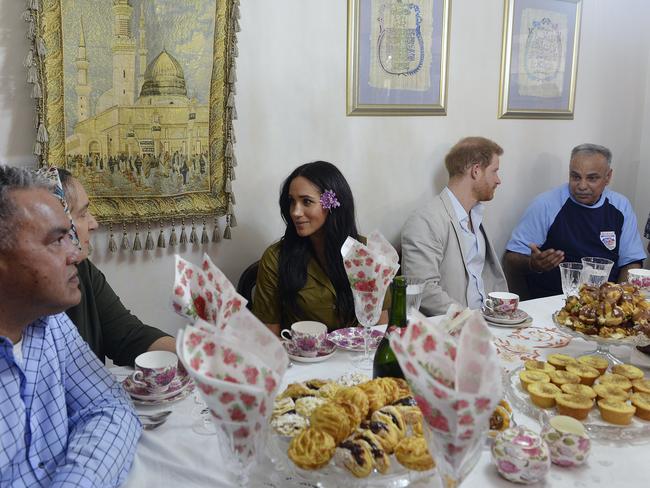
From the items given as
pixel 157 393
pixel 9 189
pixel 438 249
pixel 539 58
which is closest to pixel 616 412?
pixel 157 393

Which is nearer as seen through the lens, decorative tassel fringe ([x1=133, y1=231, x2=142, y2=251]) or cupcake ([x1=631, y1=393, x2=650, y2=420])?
cupcake ([x1=631, y1=393, x2=650, y2=420])

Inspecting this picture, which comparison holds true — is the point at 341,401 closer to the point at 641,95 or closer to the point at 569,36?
the point at 569,36

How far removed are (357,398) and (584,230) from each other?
253 cm

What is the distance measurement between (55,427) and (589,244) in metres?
2.85

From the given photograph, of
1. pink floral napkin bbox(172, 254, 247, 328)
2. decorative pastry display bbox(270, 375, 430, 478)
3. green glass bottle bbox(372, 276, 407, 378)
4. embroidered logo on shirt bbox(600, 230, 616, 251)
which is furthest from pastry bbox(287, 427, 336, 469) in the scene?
embroidered logo on shirt bbox(600, 230, 616, 251)

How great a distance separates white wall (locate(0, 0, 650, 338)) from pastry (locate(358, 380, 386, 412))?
149 centimetres

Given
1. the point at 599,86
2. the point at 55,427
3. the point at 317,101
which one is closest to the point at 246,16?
the point at 317,101

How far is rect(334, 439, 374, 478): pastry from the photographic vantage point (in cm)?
92

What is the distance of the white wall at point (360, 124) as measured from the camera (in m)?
2.34

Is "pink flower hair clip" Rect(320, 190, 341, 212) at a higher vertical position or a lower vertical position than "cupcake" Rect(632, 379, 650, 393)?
higher

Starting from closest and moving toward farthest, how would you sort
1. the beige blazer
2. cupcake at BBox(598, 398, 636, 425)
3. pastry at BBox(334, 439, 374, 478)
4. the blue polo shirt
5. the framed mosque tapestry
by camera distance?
pastry at BBox(334, 439, 374, 478), cupcake at BBox(598, 398, 636, 425), the framed mosque tapestry, the beige blazer, the blue polo shirt

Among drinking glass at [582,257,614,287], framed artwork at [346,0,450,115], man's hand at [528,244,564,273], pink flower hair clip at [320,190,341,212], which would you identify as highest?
framed artwork at [346,0,450,115]

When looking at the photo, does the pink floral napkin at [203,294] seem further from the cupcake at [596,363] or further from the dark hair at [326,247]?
the dark hair at [326,247]

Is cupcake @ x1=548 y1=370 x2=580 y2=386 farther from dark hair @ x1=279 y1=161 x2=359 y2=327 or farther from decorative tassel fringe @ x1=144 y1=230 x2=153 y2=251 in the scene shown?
decorative tassel fringe @ x1=144 y1=230 x2=153 y2=251
